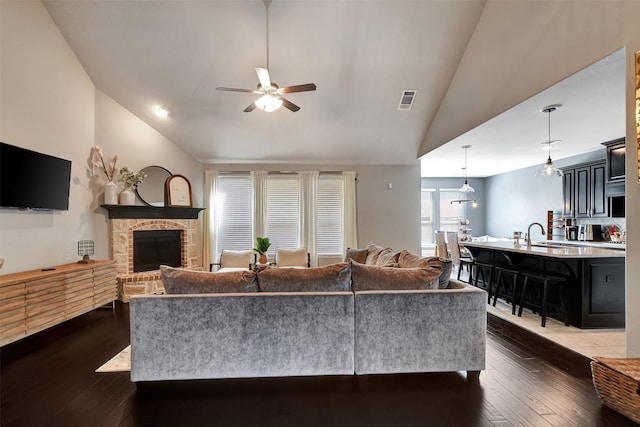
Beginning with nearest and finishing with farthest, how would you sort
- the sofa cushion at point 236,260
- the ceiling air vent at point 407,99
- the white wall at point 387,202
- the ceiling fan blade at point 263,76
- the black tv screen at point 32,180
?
the ceiling fan blade at point 263,76 → the black tv screen at point 32,180 → the ceiling air vent at point 407,99 → the sofa cushion at point 236,260 → the white wall at point 387,202

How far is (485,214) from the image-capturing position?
31.6 feet

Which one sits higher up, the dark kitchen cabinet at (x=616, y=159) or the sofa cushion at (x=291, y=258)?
the dark kitchen cabinet at (x=616, y=159)

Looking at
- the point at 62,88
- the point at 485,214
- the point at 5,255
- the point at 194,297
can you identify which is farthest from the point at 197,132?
the point at 485,214

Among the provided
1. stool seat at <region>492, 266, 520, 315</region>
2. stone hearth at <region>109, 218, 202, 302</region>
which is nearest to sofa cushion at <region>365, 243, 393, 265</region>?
stool seat at <region>492, 266, 520, 315</region>

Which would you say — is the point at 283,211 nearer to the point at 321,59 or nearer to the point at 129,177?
the point at 129,177

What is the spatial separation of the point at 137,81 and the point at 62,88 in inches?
35.6

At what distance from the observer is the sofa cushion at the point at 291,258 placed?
574 cm

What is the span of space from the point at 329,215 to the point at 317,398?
15.4ft

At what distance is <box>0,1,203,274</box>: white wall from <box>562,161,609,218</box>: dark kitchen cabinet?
8.19 m

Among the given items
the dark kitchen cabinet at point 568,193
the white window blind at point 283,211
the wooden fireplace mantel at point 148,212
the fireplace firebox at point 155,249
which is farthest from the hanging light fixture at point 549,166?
the fireplace firebox at point 155,249

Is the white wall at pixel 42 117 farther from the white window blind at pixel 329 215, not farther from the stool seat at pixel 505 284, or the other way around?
the stool seat at pixel 505 284

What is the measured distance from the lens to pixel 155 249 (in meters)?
5.56

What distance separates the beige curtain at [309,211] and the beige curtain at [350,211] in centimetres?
63

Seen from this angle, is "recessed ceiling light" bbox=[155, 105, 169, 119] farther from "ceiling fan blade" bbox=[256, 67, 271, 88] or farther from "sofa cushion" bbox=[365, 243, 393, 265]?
"sofa cushion" bbox=[365, 243, 393, 265]
